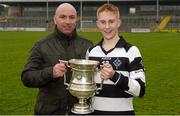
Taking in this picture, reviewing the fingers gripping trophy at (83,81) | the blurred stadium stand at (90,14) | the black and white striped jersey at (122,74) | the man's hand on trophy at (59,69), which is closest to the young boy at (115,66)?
the black and white striped jersey at (122,74)

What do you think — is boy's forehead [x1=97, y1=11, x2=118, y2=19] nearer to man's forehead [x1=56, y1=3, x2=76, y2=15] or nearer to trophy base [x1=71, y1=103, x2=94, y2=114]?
man's forehead [x1=56, y1=3, x2=76, y2=15]

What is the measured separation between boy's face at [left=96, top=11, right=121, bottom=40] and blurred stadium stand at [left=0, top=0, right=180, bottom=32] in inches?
2195

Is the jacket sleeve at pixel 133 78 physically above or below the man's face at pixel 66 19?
below

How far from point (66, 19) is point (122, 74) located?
0.73 m

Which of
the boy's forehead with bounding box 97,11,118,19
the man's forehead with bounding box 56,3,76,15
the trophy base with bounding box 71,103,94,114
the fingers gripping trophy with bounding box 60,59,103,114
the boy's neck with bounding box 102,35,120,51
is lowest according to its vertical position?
the trophy base with bounding box 71,103,94,114

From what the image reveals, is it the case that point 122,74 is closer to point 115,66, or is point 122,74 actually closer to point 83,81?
point 115,66

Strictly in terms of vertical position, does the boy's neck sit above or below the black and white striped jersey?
above

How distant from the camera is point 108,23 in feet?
10.7

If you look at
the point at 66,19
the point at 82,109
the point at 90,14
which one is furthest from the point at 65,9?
the point at 90,14

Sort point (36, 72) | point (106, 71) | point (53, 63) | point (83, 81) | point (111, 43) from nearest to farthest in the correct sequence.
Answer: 1. point (106, 71)
2. point (83, 81)
3. point (111, 43)
4. point (36, 72)
5. point (53, 63)

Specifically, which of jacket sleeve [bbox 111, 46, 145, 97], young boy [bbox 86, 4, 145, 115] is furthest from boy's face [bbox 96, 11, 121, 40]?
jacket sleeve [bbox 111, 46, 145, 97]

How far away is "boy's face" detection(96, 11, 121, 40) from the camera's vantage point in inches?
128

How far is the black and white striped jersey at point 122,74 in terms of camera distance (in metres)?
3.24

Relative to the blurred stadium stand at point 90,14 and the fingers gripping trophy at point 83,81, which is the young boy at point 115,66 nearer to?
the fingers gripping trophy at point 83,81
